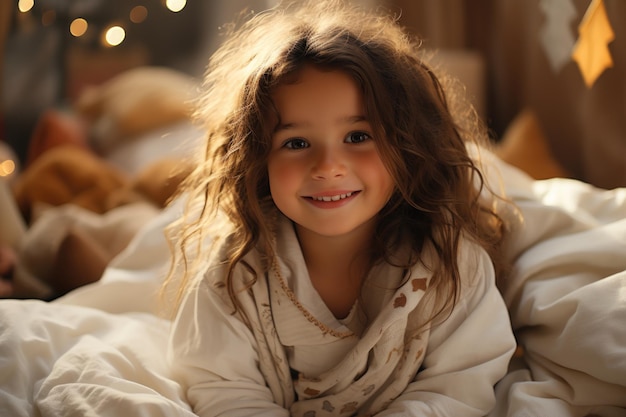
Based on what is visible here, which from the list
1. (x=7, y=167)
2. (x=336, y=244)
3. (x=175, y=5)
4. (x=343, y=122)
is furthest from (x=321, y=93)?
(x=175, y=5)

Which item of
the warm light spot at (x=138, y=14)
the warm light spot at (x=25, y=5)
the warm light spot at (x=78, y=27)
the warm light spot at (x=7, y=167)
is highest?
the warm light spot at (x=25, y=5)

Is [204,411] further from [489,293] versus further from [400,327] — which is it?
[489,293]

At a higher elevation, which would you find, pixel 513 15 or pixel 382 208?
pixel 513 15

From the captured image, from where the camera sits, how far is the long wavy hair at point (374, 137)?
1.10 metres

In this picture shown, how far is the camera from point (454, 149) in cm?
119

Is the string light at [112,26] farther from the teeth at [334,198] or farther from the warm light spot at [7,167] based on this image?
the teeth at [334,198]

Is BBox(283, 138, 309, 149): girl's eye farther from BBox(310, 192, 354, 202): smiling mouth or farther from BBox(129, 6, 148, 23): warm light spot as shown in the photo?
BBox(129, 6, 148, 23): warm light spot

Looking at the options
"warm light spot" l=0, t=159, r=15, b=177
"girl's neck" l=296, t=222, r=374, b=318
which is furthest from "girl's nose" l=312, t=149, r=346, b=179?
"warm light spot" l=0, t=159, r=15, b=177

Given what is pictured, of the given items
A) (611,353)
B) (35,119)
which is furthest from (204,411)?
(35,119)

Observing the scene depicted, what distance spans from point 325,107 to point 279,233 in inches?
9.7

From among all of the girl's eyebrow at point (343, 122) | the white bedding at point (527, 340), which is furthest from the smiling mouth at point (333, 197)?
the white bedding at point (527, 340)

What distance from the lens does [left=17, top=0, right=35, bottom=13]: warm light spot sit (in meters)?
3.05

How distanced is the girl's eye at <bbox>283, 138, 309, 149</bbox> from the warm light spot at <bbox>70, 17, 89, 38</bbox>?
96.5 inches

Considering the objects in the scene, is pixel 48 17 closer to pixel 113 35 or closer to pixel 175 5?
pixel 113 35
